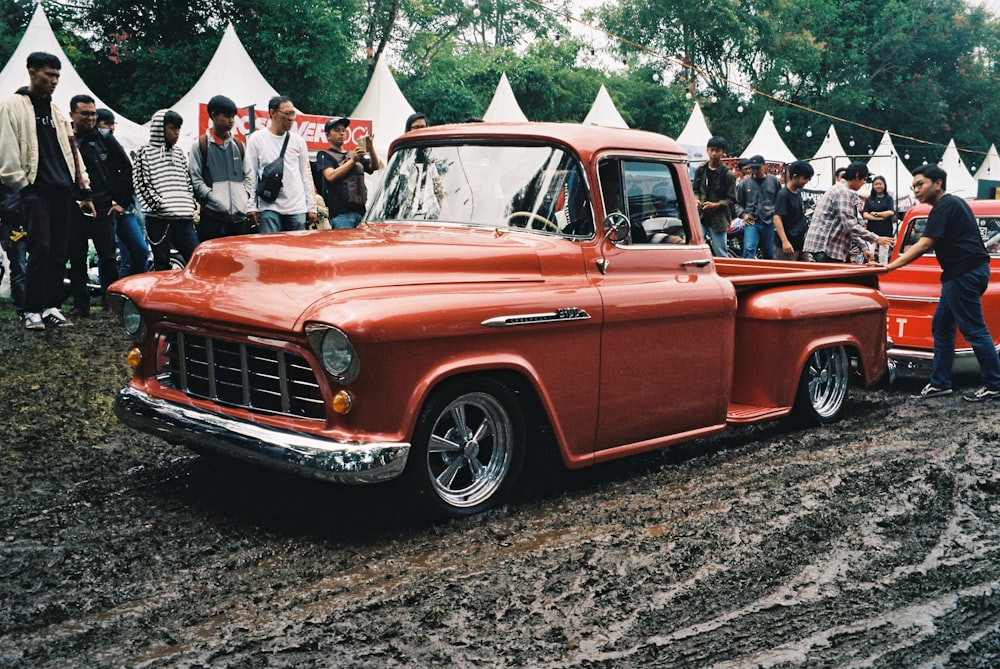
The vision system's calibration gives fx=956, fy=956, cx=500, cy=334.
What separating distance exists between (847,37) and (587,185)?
181 feet

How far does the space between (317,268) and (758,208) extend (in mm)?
8803

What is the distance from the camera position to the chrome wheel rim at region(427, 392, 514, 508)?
432cm

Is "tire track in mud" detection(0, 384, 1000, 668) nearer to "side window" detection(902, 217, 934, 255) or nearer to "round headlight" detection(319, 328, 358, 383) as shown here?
"round headlight" detection(319, 328, 358, 383)

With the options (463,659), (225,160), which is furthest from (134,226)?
(463,659)

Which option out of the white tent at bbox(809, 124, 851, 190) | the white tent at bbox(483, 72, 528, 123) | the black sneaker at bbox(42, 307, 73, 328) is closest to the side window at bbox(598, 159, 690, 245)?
the black sneaker at bbox(42, 307, 73, 328)

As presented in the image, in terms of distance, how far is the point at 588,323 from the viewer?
4734 millimetres

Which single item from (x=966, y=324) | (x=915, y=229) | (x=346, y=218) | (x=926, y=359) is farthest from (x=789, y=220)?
(x=346, y=218)

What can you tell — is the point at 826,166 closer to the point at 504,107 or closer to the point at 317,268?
the point at 504,107

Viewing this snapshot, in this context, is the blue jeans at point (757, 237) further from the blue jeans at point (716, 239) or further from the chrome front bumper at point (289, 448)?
the chrome front bumper at point (289, 448)

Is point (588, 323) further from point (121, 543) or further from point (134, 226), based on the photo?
point (134, 226)

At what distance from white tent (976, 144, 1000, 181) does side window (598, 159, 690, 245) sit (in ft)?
185

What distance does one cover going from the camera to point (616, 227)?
4.99 metres

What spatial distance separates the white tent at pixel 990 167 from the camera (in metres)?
55.1

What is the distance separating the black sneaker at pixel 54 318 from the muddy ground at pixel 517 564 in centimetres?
253
